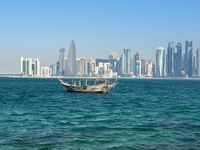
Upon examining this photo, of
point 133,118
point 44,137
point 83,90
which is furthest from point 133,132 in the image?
point 83,90

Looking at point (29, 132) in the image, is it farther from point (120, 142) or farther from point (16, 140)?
point (120, 142)

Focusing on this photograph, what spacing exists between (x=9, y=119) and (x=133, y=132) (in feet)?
44.3

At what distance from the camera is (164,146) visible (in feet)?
97.8

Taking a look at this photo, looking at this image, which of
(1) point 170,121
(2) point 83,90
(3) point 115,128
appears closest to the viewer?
(3) point 115,128

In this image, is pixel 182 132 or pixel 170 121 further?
pixel 170 121

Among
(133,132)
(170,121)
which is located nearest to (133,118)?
(170,121)

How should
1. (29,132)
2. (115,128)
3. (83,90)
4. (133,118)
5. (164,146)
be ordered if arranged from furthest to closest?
(83,90), (133,118), (115,128), (29,132), (164,146)

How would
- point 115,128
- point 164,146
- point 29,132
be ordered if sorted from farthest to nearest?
point 115,128, point 29,132, point 164,146

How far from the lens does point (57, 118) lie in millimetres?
45812

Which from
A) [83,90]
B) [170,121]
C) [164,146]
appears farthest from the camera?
[83,90]

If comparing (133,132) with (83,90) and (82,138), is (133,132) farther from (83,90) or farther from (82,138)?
(83,90)

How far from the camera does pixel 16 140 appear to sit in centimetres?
3111

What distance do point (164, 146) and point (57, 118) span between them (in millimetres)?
17945

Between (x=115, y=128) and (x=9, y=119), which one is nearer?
(x=115, y=128)
